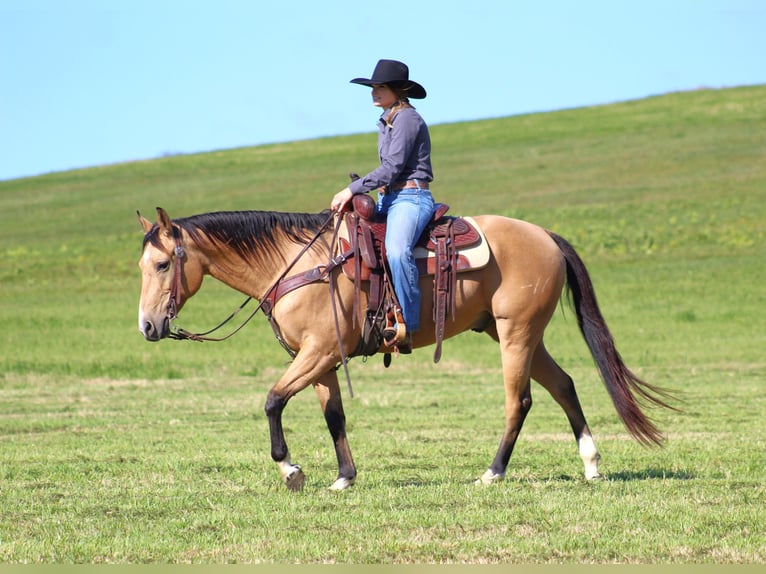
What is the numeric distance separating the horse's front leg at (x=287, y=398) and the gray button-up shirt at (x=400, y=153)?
1327 millimetres

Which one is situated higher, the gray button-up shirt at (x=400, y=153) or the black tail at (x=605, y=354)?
the gray button-up shirt at (x=400, y=153)

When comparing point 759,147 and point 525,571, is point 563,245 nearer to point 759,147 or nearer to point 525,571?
point 525,571

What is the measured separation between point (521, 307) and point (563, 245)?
894mm

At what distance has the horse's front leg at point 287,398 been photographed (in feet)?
26.6

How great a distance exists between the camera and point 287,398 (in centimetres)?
816

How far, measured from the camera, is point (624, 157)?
4653 centimetres

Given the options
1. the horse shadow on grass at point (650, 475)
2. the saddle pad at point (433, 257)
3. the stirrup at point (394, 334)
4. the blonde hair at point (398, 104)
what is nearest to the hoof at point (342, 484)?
the stirrup at point (394, 334)

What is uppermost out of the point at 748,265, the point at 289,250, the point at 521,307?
the point at 289,250

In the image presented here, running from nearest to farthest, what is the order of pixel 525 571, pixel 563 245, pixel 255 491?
pixel 525 571 → pixel 255 491 → pixel 563 245

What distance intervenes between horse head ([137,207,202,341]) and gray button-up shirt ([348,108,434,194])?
139cm

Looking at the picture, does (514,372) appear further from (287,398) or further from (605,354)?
(287,398)

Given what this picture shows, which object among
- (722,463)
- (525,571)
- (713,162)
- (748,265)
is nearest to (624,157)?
(713,162)

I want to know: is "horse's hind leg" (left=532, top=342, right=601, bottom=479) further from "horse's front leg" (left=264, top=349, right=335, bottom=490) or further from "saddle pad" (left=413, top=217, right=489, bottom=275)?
"horse's front leg" (left=264, top=349, right=335, bottom=490)

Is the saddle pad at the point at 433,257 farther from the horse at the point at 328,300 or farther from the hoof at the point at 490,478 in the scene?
the hoof at the point at 490,478
